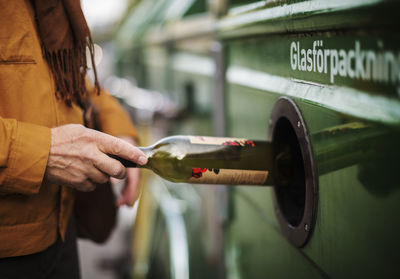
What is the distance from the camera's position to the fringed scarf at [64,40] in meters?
1.10

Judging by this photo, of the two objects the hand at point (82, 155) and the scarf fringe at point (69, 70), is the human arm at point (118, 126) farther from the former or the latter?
the hand at point (82, 155)

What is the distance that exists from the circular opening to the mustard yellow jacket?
0.53m

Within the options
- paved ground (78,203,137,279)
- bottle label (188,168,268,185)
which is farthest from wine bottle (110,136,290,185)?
paved ground (78,203,137,279)

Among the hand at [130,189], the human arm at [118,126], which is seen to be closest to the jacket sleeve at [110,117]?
the human arm at [118,126]

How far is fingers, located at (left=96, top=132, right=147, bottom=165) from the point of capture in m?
1.00

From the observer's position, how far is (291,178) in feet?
3.70

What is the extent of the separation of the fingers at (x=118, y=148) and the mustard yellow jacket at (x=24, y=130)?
4.4 inches

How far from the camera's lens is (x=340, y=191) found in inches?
31.9

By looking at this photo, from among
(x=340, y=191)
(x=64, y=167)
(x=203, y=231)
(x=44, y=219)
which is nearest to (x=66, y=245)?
(x=44, y=219)

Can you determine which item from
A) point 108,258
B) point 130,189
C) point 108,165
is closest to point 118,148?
point 108,165

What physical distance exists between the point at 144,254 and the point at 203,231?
0.69 metres

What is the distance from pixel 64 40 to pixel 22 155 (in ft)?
1.14

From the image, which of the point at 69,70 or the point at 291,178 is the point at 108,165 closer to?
the point at 69,70

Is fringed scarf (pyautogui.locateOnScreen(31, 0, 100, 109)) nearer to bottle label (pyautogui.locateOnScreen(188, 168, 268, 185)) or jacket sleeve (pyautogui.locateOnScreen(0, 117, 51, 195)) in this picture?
jacket sleeve (pyautogui.locateOnScreen(0, 117, 51, 195))
